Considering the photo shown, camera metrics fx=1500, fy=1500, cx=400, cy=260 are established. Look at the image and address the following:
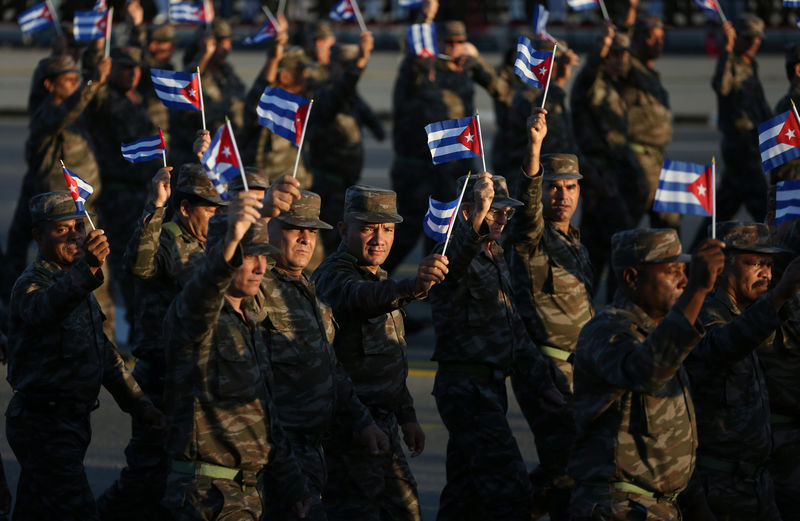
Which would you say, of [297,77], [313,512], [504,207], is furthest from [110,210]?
[313,512]

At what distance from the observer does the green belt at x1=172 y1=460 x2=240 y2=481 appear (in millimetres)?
6836

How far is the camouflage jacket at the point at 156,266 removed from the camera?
845 centimetres

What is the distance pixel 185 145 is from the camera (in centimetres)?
1547

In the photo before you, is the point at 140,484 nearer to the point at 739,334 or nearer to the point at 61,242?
the point at 61,242

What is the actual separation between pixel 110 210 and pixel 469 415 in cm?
600

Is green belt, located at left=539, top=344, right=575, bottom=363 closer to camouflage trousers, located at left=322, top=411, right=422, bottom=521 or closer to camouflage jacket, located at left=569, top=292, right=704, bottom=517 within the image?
camouflage trousers, located at left=322, top=411, right=422, bottom=521

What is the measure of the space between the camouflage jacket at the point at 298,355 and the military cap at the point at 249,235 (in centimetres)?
65

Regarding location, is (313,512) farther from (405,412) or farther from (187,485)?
(405,412)

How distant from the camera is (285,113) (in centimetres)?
890

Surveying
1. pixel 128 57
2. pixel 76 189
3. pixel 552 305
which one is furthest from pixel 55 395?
pixel 128 57

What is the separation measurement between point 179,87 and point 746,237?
3848 mm

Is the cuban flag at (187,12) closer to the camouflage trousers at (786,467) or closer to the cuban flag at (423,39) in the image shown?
the cuban flag at (423,39)

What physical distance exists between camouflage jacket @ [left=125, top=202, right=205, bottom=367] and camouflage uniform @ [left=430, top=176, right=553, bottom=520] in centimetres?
151

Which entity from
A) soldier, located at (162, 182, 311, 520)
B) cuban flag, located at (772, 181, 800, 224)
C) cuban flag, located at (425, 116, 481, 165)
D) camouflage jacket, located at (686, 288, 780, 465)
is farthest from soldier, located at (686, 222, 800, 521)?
soldier, located at (162, 182, 311, 520)
